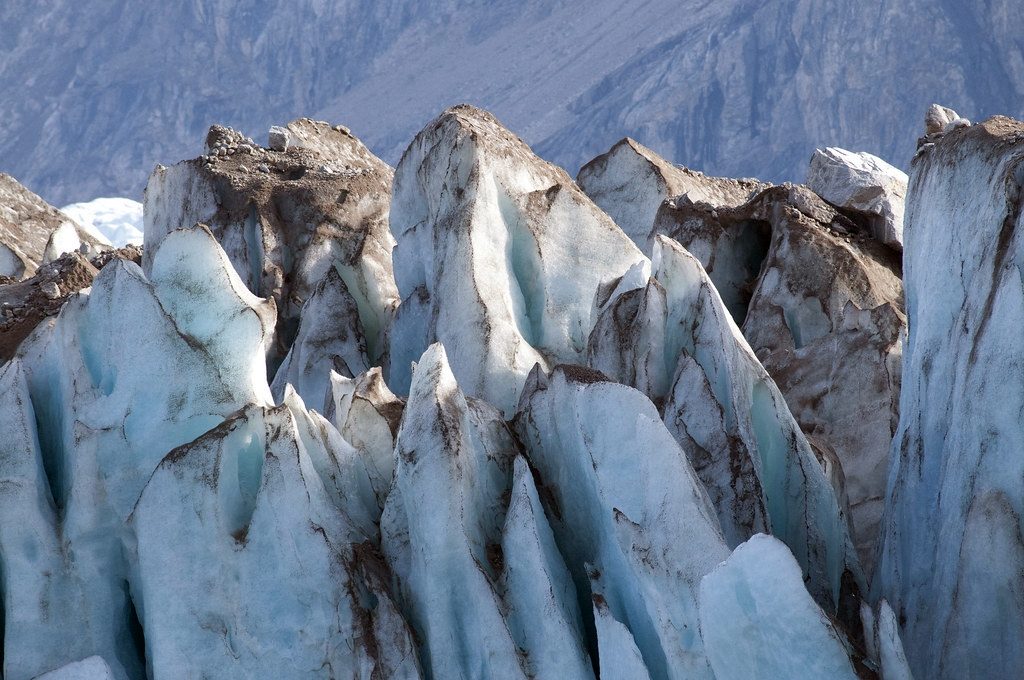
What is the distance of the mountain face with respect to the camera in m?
88.8

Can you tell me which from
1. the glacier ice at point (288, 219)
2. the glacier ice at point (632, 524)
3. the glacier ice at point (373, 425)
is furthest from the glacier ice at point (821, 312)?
the glacier ice at point (288, 219)

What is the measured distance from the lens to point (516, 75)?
352ft

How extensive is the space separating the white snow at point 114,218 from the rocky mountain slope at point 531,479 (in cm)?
2944

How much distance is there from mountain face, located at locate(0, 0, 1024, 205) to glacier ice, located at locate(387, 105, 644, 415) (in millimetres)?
78142

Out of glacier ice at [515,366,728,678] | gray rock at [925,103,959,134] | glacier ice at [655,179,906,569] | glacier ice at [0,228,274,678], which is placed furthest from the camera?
glacier ice at [655,179,906,569]

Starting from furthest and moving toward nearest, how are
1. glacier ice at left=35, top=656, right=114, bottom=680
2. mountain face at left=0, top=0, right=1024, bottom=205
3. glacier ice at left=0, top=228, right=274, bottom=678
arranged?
mountain face at left=0, top=0, right=1024, bottom=205
glacier ice at left=0, top=228, right=274, bottom=678
glacier ice at left=35, top=656, right=114, bottom=680

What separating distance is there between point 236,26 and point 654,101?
46734 mm

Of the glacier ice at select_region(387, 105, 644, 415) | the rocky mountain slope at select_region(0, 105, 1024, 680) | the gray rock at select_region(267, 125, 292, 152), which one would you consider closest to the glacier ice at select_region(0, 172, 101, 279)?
the gray rock at select_region(267, 125, 292, 152)

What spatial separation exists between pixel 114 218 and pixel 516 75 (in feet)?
218

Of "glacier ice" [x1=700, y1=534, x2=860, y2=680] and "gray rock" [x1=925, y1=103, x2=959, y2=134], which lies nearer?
"glacier ice" [x1=700, y1=534, x2=860, y2=680]

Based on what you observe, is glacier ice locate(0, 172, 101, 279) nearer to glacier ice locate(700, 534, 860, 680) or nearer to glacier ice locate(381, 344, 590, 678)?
glacier ice locate(381, 344, 590, 678)

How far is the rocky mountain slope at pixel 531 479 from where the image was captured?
22.7 feet

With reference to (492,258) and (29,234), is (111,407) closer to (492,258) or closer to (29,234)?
(492,258)

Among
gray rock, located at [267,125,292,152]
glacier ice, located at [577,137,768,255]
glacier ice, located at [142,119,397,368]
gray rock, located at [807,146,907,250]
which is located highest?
gray rock, located at [807,146,907,250]
